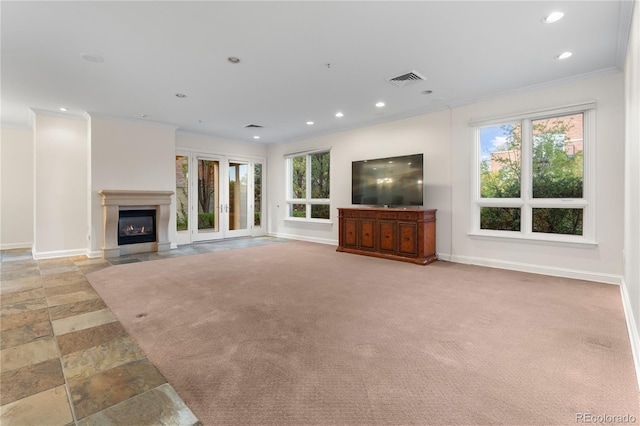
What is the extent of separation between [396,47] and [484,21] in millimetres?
841

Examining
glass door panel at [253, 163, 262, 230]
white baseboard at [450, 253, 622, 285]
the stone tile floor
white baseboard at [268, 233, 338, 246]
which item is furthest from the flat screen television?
the stone tile floor

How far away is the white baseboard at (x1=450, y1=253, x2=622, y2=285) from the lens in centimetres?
390

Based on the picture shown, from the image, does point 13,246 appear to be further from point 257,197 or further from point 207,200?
point 257,197

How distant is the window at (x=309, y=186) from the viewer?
7.64 metres

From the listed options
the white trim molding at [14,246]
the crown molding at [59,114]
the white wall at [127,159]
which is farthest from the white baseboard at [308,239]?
the white trim molding at [14,246]

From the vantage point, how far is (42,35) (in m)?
3.02

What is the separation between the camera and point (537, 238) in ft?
14.5

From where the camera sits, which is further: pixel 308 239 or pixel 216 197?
pixel 216 197

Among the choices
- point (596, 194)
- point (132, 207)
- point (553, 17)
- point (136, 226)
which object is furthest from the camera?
point (136, 226)

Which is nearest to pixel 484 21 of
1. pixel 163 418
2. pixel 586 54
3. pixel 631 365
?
pixel 586 54

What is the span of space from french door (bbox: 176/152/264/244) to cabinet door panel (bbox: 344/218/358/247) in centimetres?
364

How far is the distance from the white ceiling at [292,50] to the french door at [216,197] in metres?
2.45

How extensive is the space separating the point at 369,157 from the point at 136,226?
16.9 feet

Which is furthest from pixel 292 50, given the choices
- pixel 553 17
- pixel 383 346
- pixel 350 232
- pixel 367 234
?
pixel 350 232
